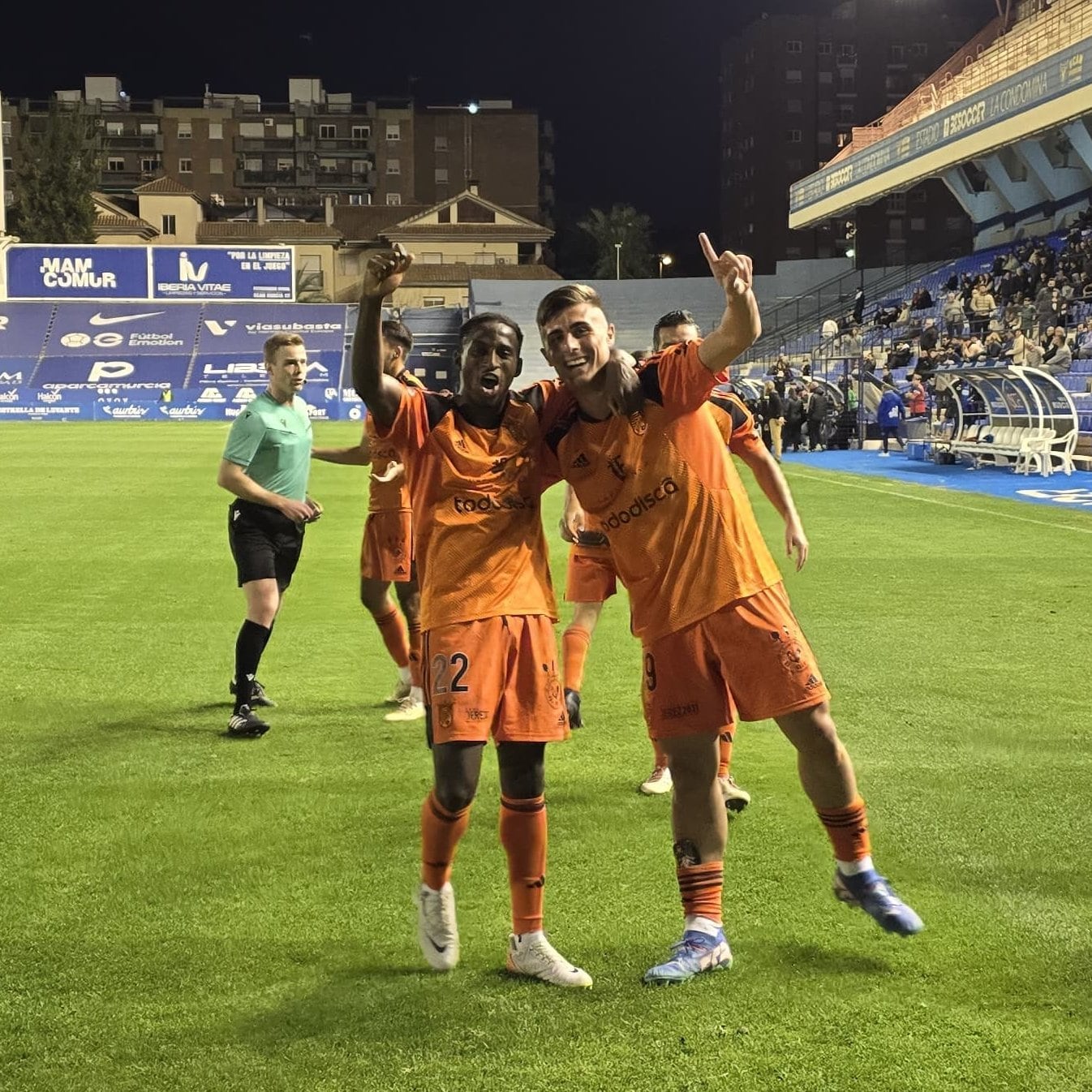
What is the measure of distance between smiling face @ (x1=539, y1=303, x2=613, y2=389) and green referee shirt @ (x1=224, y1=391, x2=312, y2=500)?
3457mm

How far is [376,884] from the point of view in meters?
4.65

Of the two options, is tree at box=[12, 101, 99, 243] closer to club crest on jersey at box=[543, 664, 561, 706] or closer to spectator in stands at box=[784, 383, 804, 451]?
spectator in stands at box=[784, 383, 804, 451]

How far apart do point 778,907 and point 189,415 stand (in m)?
47.2

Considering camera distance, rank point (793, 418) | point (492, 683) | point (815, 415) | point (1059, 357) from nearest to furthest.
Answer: point (492, 683) < point (1059, 357) < point (793, 418) < point (815, 415)

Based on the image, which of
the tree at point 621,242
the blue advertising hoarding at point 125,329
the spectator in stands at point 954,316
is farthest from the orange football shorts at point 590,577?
the tree at point 621,242

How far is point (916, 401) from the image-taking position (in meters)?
30.1

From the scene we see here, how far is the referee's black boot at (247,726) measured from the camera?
269 inches

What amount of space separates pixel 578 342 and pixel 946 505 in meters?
16.1

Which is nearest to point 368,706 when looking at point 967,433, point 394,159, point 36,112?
point 967,433

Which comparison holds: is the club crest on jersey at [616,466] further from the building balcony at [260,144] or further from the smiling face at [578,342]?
the building balcony at [260,144]

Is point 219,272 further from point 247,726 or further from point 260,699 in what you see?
point 247,726

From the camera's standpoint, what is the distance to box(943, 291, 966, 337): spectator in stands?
37125 mm

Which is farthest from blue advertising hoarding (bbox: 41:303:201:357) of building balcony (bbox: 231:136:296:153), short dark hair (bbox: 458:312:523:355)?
building balcony (bbox: 231:136:296:153)

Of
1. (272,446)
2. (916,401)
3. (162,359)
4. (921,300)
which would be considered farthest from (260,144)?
(272,446)
